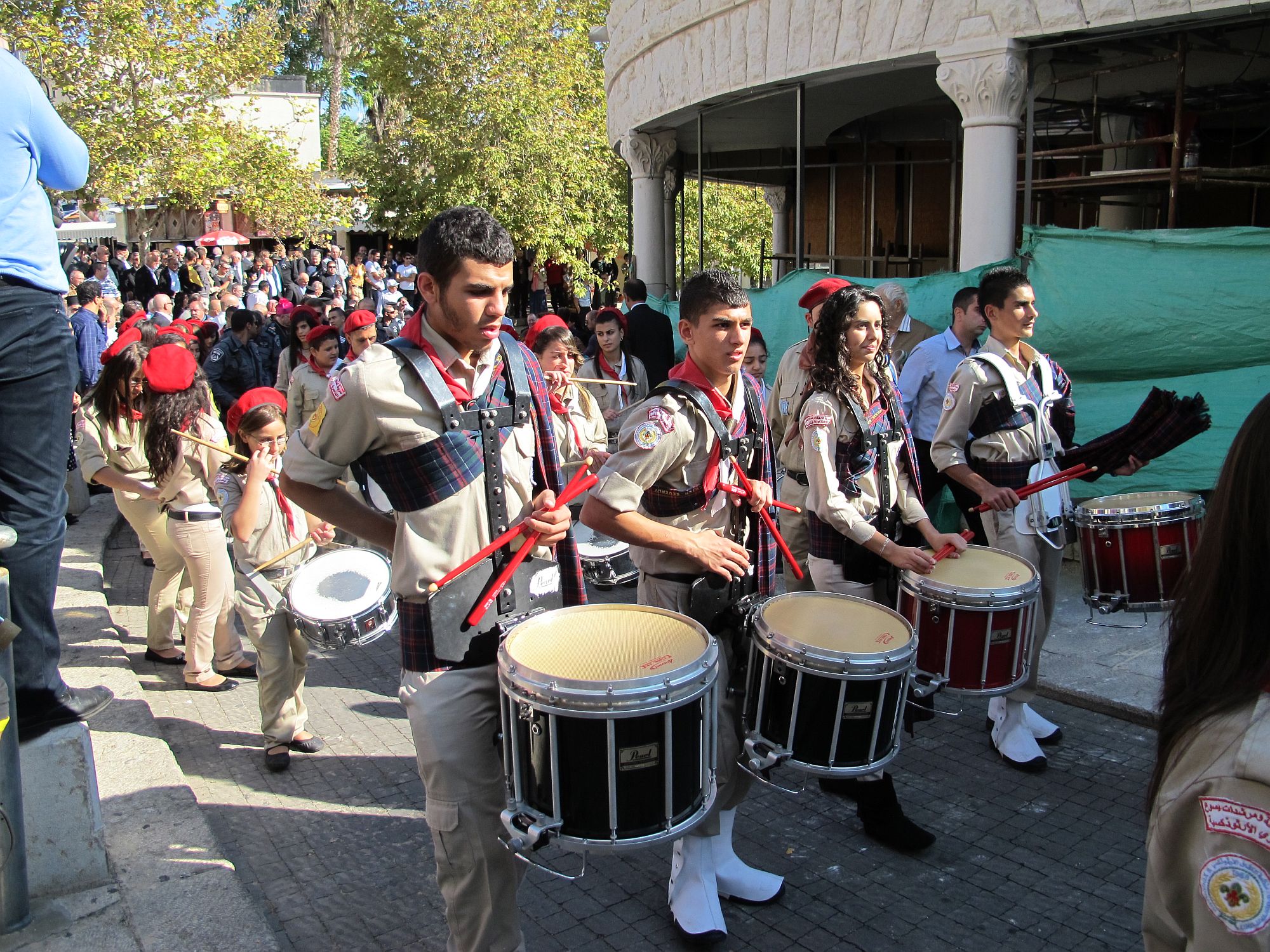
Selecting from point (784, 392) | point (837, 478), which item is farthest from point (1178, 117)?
point (837, 478)

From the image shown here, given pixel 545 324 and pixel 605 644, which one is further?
pixel 545 324

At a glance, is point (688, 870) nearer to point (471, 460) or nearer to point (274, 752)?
point (471, 460)

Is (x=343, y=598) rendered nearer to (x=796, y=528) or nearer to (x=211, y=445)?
(x=211, y=445)

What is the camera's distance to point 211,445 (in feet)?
18.2

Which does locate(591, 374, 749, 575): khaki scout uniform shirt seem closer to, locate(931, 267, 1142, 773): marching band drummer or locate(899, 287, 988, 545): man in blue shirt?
locate(931, 267, 1142, 773): marching band drummer

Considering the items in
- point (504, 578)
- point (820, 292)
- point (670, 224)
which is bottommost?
point (504, 578)

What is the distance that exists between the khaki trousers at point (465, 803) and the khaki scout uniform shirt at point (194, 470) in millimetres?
3735

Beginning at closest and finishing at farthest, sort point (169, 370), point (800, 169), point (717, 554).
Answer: point (717, 554) → point (169, 370) → point (800, 169)

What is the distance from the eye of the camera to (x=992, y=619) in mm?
3973

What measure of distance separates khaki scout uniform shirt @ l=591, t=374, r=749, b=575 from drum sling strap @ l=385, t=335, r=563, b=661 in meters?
0.46

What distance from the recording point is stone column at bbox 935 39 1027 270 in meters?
8.39

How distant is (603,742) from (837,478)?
1.98 metres

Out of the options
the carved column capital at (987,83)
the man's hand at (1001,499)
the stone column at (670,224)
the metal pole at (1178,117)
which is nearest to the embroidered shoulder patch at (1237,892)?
the man's hand at (1001,499)

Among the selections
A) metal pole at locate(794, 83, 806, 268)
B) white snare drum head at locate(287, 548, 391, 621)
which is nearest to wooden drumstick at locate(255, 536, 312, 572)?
white snare drum head at locate(287, 548, 391, 621)
